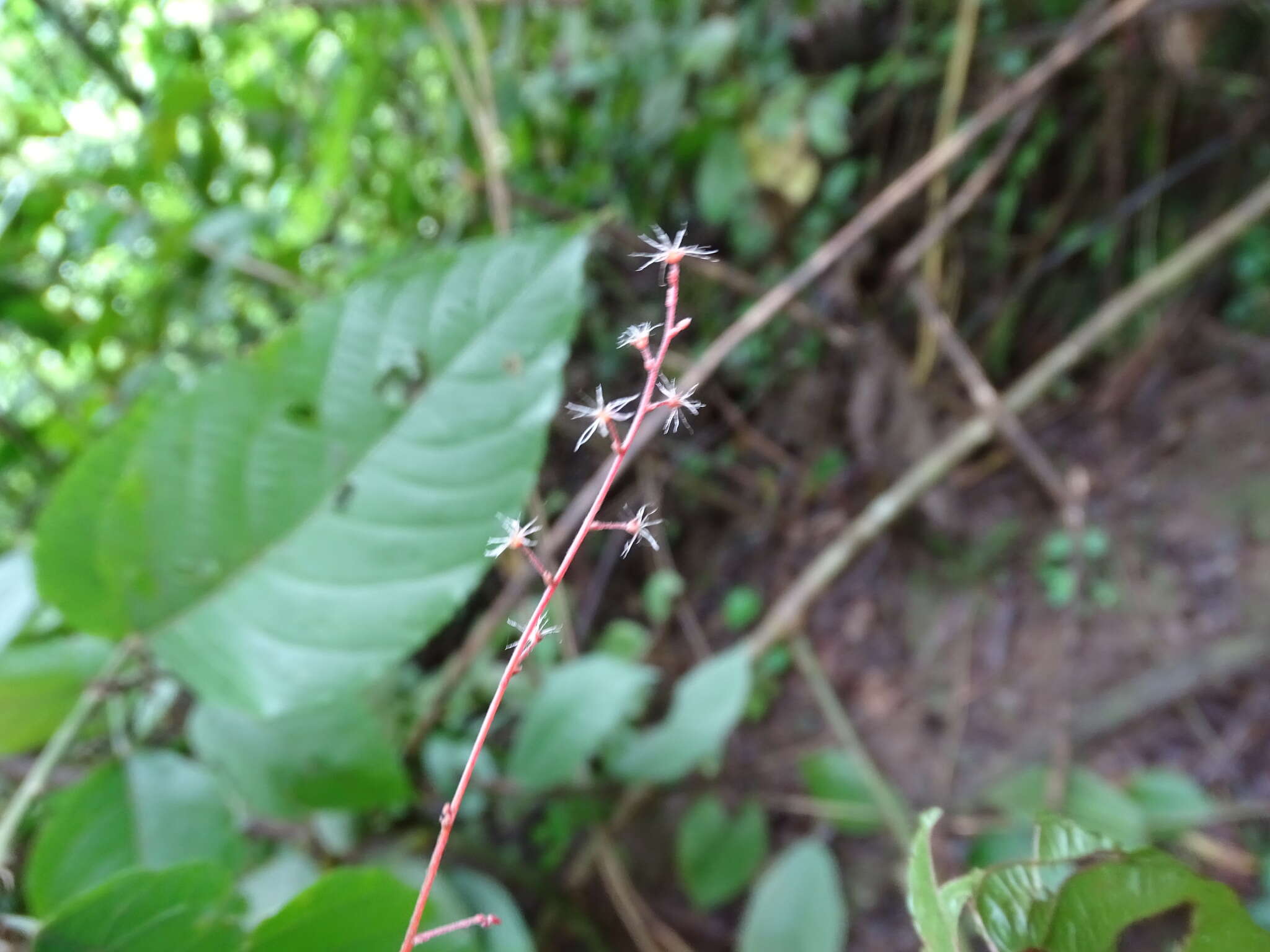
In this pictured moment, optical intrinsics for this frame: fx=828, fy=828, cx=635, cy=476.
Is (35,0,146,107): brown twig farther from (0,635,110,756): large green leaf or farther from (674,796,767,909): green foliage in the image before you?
(674,796,767,909): green foliage

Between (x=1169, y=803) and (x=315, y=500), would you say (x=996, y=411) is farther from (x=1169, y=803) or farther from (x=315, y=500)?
(x=315, y=500)

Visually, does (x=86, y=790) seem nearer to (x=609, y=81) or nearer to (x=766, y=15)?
(x=609, y=81)

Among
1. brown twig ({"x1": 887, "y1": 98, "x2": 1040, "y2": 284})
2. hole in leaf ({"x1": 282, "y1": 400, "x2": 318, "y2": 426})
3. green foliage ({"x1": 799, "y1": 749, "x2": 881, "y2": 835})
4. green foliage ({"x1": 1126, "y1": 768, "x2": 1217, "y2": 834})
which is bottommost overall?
green foliage ({"x1": 1126, "y1": 768, "x2": 1217, "y2": 834})

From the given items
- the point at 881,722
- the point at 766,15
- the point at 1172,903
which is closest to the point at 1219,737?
the point at 881,722

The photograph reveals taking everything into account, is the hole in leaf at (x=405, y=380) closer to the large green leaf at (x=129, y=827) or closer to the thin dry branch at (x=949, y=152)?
the large green leaf at (x=129, y=827)

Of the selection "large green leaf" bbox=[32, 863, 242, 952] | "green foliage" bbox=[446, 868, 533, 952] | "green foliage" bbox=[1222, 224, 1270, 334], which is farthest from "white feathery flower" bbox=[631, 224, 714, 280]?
"green foliage" bbox=[1222, 224, 1270, 334]
